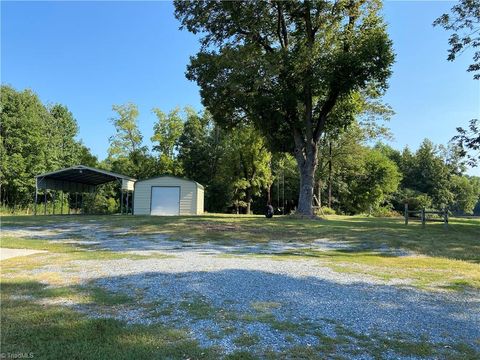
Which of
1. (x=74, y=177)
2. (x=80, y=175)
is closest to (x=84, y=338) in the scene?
(x=80, y=175)

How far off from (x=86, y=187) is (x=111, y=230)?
839 inches

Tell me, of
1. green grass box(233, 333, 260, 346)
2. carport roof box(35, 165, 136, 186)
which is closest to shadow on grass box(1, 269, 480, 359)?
green grass box(233, 333, 260, 346)

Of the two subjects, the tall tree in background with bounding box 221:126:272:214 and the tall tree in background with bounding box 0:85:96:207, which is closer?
the tall tree in background with bounding box 0:85:96:207

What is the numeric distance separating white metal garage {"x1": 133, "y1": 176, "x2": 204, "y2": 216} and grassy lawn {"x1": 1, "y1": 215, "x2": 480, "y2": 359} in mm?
12256

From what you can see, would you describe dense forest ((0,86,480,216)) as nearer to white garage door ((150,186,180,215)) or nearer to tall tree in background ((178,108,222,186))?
tall tree in background ((178,108,222,186))

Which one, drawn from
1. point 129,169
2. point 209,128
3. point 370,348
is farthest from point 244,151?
point 370,348

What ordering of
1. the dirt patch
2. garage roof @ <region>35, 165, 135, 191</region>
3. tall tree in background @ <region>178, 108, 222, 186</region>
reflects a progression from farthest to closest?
1. tall tree in background @ <region>178, 108, 222, 186</region>
2. garage roof @ <region>35, 165, 135, 191</region>
3. the dirt patch

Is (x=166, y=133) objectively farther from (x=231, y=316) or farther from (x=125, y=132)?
(x=231, y=316)

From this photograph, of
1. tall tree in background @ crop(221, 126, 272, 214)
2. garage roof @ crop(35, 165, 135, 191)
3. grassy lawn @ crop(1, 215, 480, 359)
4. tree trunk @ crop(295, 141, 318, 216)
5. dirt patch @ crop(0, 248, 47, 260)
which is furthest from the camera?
tall tree in background @ crop(221, 126, 272, 214)

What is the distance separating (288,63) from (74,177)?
62.9ft

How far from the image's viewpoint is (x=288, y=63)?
20.1 metres

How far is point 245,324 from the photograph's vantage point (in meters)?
4.59

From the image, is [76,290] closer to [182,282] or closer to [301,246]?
[182,282]

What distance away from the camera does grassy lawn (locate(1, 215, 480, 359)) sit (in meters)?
3.86
